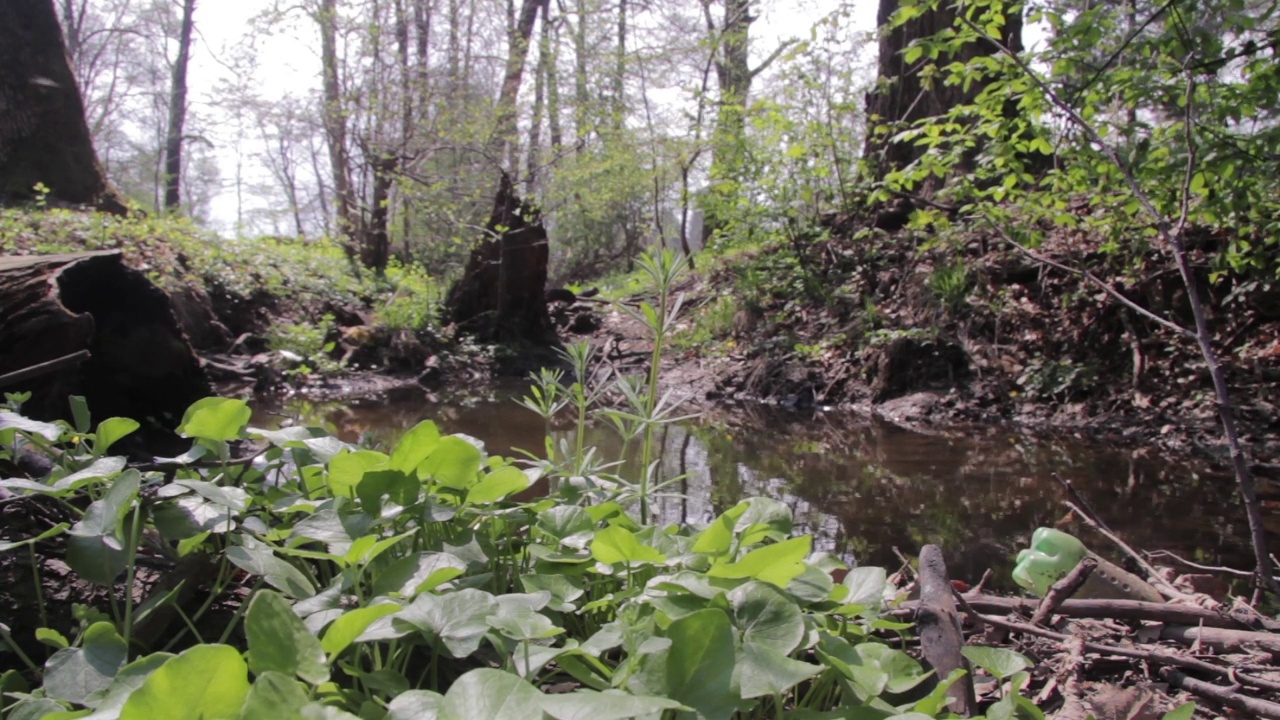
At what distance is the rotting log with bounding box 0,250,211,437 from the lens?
231 cm

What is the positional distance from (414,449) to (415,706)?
13.7 inches

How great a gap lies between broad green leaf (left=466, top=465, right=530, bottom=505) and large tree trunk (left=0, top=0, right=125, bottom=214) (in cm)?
1067

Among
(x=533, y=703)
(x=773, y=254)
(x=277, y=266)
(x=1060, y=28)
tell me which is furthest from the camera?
(x=277, y=266)

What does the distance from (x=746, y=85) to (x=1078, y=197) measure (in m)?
11.5

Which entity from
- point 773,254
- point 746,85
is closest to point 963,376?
point 773,254

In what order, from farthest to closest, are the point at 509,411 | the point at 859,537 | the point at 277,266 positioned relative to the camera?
the point at 277,266
the point at 509,411
the point at 859,537

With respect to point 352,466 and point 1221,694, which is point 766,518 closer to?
point 352,466

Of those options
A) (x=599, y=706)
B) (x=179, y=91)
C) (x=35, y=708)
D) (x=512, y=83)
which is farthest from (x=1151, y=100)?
(x=179, y=91)

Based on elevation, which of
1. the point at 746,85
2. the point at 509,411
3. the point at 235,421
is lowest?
the point at 509,411

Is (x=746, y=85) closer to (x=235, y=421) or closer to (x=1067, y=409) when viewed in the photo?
(x=1067, y=409)

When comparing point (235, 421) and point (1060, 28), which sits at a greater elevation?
point (1060, 28)

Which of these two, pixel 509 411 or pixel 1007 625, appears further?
pixel 509 411

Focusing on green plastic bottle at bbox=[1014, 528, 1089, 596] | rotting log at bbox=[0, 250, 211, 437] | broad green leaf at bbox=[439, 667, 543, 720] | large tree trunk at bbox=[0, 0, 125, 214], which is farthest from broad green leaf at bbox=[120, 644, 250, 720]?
large tree trunk at bbox=[0, 0, 125, 214]

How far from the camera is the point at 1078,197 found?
A: 22.9ft
